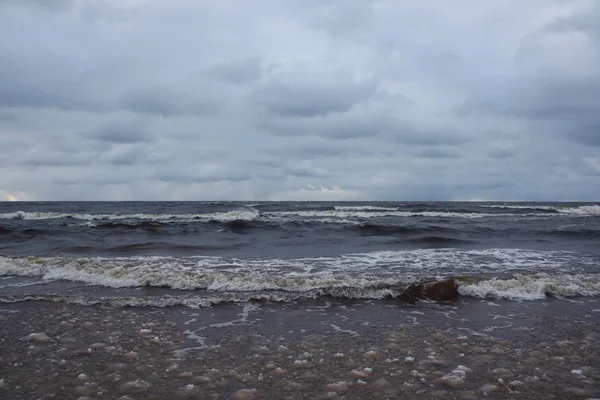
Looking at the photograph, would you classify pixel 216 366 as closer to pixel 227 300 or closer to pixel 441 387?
pixel 441 387

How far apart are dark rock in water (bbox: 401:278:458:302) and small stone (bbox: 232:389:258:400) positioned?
5147 millimetres

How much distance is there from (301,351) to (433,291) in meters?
4.55

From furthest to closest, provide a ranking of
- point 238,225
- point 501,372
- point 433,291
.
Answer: point 238,225
point 433,291
point 501,372

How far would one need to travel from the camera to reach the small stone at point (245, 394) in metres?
4.41

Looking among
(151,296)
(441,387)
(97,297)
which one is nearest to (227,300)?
(151,296)

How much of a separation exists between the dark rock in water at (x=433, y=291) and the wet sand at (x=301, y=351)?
0.65 m

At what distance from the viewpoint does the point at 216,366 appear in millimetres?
5242

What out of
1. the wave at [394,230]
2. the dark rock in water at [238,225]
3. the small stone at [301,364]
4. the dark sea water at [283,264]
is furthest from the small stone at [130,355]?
the dark rock in water at [238,225]

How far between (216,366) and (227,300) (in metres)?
3.43

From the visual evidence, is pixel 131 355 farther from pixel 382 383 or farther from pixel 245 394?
pixel 382 383

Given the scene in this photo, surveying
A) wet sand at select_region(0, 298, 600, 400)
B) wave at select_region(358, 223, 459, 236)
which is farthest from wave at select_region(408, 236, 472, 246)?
wet sand at select_region(0, 298, 600, 400)

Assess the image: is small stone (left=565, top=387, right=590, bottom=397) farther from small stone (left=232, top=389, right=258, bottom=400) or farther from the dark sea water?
the dark sea water

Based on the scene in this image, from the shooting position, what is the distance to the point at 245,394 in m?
4.49

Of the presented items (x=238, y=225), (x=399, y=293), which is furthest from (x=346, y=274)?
(x=238, y=225)
